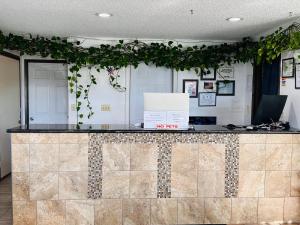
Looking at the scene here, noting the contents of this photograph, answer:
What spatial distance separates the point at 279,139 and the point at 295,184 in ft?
1.82

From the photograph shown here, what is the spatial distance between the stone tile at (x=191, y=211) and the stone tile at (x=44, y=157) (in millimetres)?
1410

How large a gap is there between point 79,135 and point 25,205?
914mm

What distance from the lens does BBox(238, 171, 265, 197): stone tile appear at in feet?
10.1

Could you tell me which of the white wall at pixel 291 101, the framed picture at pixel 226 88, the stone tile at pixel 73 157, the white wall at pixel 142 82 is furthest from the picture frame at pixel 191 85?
the stone tile at pixel 73 157

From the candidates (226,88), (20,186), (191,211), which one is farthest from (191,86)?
(20,186)

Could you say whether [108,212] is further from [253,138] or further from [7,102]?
[7,102]

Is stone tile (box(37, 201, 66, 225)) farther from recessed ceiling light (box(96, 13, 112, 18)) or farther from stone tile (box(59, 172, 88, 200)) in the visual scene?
recessed ceiling light (box(96, 13, 112, 18))

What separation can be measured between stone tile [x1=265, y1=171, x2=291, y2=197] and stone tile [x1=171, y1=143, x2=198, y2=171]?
862 millimetres

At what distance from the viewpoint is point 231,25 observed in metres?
3.65

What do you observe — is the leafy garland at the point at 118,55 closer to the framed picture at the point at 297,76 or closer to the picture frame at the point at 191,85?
the picture frame at the point at 191,85

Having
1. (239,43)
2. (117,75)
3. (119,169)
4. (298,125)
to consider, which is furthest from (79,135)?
(239,43)

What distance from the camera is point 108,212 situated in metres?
2.97

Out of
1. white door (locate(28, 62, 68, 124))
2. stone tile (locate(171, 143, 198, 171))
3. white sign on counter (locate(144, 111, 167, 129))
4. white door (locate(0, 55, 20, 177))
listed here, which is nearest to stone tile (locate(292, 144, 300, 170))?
stone tile (locate(171, 143, 198, 171))

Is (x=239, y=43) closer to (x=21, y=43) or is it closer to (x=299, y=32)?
(x=299, y=32)
